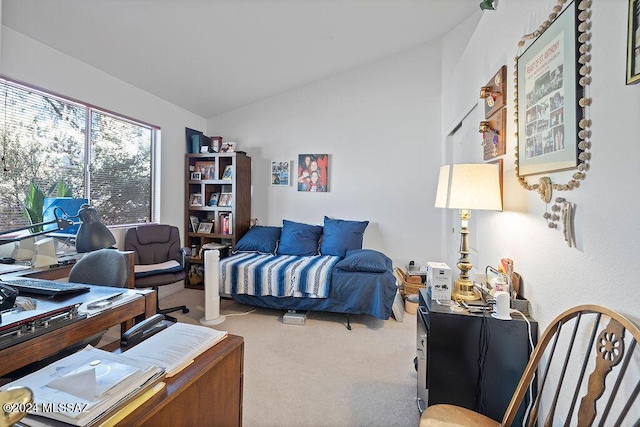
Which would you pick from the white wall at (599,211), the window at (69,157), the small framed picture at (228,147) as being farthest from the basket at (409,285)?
the window at (69,157)

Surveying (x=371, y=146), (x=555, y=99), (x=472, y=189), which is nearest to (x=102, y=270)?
(x=472, y=189)

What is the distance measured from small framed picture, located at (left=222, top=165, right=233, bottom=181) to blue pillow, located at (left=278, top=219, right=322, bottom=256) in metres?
0.96

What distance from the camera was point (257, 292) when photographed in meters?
2.95

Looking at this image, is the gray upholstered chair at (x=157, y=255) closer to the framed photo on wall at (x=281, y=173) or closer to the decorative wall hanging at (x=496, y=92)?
the framed photo on wall at (x=281, y=173)

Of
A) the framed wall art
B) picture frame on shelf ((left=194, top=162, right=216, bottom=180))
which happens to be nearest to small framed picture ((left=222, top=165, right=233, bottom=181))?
picture frame on shelf ((left=194, top=162, right=216, bottom=180))

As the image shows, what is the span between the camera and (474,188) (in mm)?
1547

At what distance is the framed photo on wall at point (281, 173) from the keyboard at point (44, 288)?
2.89 metres

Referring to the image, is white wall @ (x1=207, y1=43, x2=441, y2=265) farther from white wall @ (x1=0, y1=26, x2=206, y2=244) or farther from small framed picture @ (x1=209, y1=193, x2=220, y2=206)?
white wall @ (x1=0, y1=26, x2=206, y2=244)

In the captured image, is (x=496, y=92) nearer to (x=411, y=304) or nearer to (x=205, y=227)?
(x=411, y=304)

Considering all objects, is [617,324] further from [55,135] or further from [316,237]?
[55,135]

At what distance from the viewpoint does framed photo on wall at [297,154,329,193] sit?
13.1ft

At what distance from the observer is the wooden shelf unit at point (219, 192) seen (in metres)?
3.84

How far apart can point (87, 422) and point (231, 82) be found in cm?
359

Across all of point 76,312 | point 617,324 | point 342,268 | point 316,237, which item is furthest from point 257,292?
point 617,324
